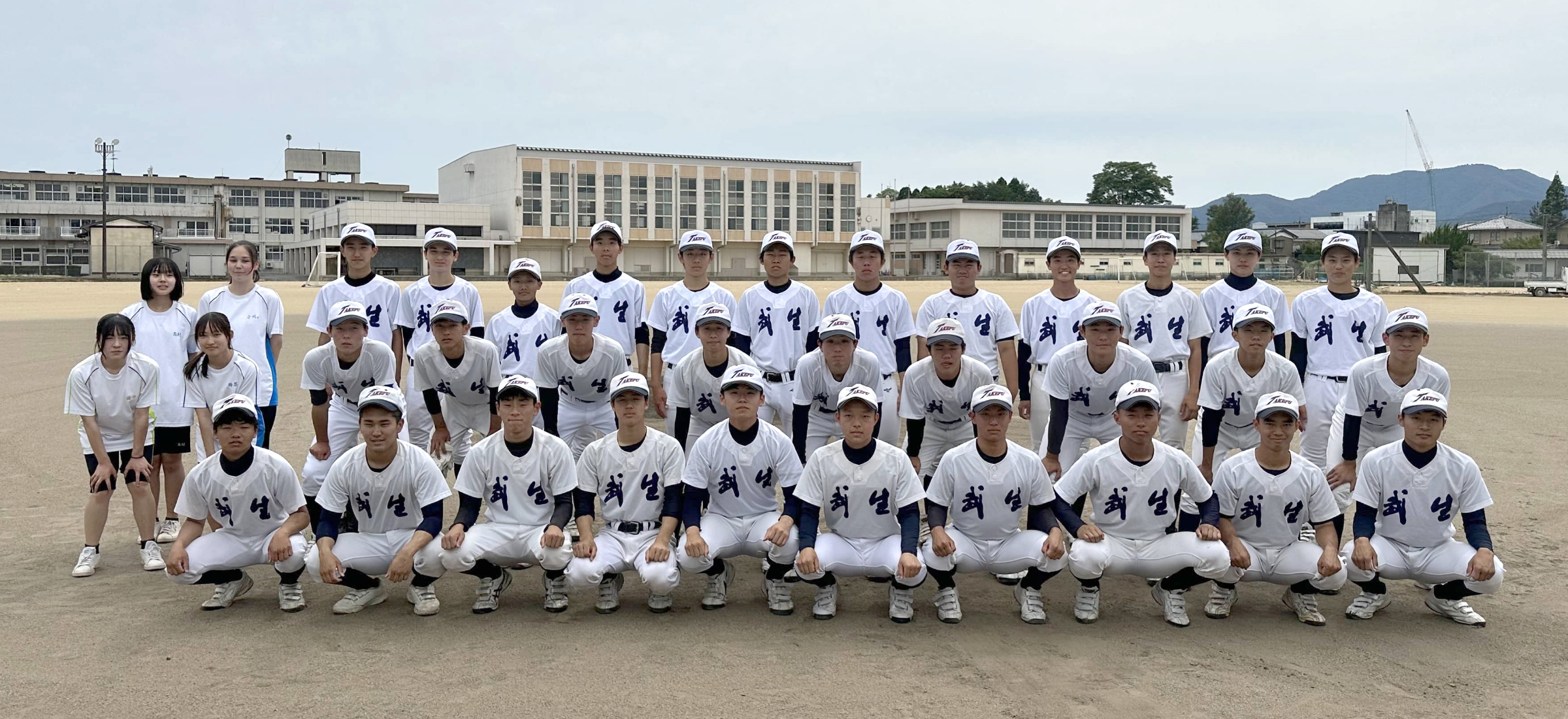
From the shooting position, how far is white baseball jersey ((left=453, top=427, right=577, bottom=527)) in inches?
260

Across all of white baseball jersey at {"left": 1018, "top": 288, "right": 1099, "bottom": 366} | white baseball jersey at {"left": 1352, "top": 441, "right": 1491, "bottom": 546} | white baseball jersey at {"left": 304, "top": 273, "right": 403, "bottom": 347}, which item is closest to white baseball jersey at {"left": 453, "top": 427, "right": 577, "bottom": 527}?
white baseball jersey at {"left": 304, "top": 273, "right": 403, "bottom": 347}

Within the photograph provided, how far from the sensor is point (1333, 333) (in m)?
8.20

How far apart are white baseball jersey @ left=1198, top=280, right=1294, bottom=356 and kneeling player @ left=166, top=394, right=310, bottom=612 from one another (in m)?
6.67

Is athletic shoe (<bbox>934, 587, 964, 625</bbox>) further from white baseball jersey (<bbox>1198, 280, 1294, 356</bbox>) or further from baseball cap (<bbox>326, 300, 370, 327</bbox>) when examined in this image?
baseball cap (<bbox>326, 300, 370, 327</bbox>)

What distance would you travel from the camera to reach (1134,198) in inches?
5059

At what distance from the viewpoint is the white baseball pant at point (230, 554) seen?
20.7 ft

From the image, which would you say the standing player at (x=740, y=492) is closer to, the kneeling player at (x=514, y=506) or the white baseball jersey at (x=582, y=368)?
the kneeling player at (x=514, y=506)

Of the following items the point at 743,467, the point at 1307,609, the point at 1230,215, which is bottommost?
the point at 1307,609

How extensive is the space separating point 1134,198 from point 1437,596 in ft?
424

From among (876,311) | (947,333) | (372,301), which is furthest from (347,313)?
(947,333)

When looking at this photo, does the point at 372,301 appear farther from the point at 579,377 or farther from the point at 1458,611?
the point at 1458,611

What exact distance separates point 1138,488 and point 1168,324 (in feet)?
8.13

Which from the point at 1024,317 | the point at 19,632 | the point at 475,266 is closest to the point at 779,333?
the point at 1024,317

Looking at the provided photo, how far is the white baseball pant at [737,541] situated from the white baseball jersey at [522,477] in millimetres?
830
